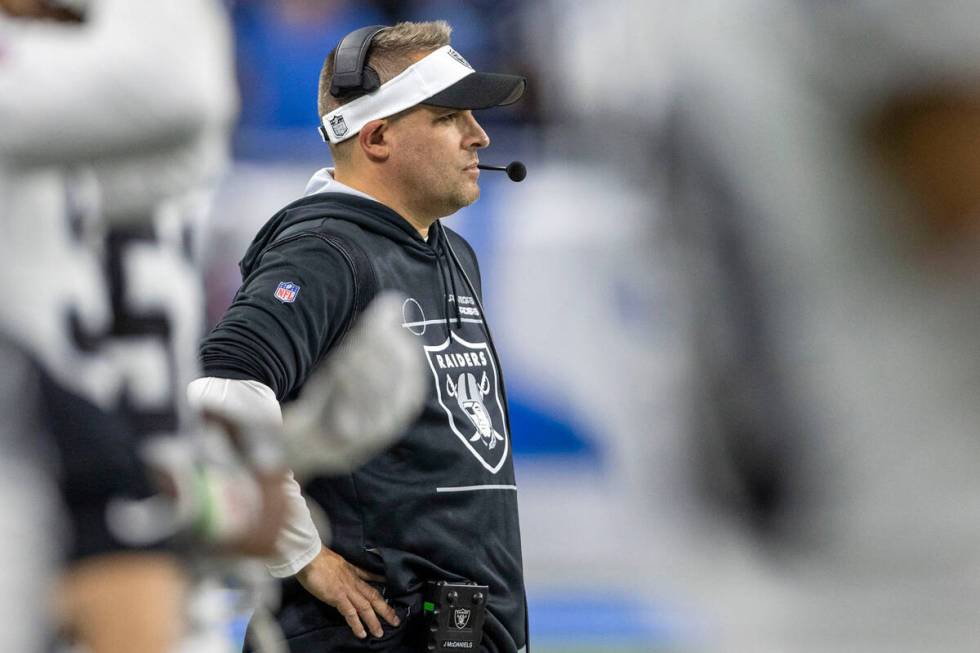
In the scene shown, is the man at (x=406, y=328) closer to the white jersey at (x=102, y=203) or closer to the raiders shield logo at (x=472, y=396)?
the raiders shield logo at (x=472, y=396)

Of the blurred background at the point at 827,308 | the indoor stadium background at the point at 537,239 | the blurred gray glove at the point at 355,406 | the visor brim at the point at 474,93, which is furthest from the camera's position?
the indoor stadium background at the point at 537,239

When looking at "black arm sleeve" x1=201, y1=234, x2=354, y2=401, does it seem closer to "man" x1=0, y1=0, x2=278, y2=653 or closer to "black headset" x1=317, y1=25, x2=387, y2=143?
"black headset" x1=317, y1=25, x2=387, y2=143

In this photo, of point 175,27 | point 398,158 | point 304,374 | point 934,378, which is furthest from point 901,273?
point 398,158

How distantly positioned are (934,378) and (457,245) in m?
1.78

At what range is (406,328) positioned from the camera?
2.15m

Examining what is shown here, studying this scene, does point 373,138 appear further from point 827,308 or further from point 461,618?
point 827,308

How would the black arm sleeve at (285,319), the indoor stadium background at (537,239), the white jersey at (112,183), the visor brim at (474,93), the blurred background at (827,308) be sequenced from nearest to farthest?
the blurred background at (827,308)
the white jersey at (112,183)
the black arm sleeve at (285,319)
the visor brim at (474,93)
the indoor stadium background at (537,239)

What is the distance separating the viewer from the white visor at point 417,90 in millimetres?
2357

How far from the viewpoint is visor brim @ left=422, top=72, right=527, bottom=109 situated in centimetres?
236

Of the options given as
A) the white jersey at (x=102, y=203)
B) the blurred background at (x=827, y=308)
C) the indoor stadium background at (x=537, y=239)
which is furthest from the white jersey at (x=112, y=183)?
the indoor stadium background at (x=537, y=239)

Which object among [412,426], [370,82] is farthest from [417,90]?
[412,426]

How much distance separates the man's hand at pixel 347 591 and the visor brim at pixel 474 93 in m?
0.71

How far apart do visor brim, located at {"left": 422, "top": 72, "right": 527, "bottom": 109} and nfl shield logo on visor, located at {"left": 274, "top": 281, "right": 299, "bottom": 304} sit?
17.3 inches

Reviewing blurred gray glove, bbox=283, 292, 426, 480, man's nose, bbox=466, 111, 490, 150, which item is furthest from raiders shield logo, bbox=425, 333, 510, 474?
blurred gray glove, bbox=283, 292, 426, 480
